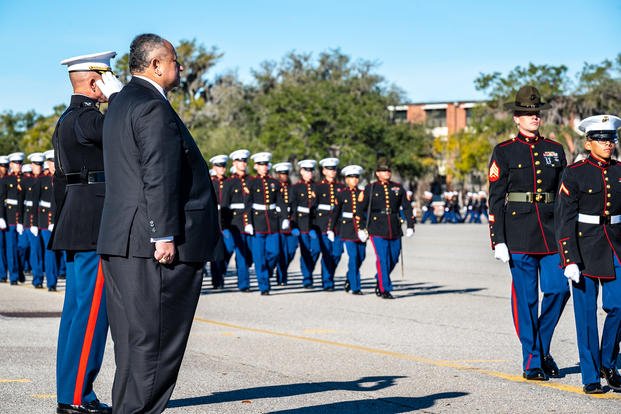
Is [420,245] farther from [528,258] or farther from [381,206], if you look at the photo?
[528,258]

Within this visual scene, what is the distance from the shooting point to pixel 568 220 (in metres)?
8.18

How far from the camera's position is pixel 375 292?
1661cm

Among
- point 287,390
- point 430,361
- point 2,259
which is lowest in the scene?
point 430,361

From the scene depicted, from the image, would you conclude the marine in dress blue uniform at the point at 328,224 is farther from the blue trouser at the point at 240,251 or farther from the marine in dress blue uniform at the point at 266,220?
the blue trouser at the point at 240,251

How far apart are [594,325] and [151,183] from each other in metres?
3.98

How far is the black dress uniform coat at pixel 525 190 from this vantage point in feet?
28.8

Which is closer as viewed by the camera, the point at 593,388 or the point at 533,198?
the point at 593,388

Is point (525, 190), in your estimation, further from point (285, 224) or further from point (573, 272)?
point (285, 224)

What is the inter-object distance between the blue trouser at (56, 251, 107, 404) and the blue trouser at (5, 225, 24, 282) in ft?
40.6

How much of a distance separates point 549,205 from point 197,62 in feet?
215

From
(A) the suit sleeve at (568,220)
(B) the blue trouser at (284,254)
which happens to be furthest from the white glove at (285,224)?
(A) the suit sleeve at (568,220)

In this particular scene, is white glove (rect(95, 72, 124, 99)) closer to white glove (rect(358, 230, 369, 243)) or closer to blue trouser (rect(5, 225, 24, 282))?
white glove (rect(358, 230, 369, 243))

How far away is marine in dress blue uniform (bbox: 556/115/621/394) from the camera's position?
8008 mm

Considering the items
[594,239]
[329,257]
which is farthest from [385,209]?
[594,239]
